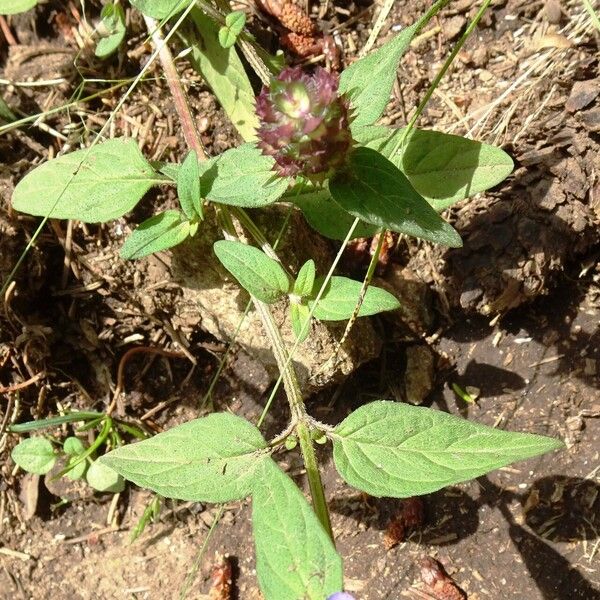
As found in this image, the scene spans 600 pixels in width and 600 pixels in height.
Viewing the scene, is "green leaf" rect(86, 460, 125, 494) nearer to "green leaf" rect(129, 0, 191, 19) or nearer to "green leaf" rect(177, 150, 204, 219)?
"green leaf" rect(177, 150, 204, 219)

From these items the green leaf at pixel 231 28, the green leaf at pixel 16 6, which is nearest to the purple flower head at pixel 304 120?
the green leaf at pixel 231 28

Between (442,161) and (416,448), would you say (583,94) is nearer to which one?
(442,161)

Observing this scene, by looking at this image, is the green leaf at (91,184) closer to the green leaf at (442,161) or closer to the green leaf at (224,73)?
the green leaf at (224,73)

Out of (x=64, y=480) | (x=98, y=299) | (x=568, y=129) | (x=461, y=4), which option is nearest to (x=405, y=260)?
(x=568, y=129)

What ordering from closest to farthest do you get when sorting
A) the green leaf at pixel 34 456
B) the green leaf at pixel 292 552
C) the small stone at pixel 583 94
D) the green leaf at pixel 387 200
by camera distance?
1. the green leaf at pixel 292 552
2. the green leaf at pixel 387 200
3. the small stone at pixel 583 94
4. the green leaf at pixel 34 456

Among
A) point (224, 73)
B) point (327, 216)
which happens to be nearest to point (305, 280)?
point (327, 216)

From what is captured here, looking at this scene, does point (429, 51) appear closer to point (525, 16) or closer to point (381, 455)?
point (525, 16)
